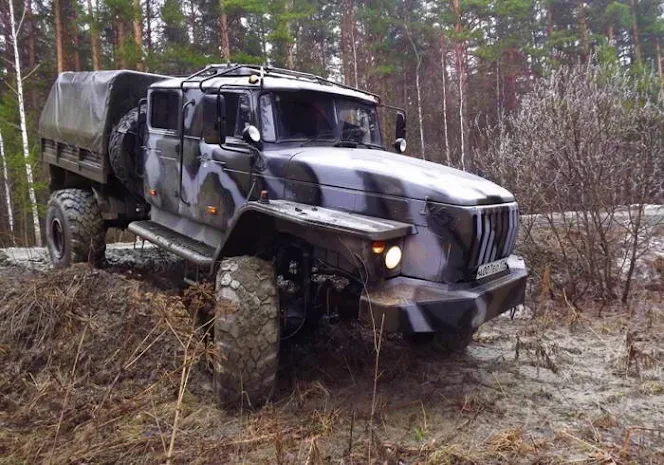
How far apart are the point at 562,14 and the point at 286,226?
2576cm

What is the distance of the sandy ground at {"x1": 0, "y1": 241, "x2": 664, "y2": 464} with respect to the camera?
10.3 ft

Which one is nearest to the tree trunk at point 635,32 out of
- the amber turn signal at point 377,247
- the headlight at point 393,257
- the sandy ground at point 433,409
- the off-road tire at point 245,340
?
the sandy ground at point 433,409

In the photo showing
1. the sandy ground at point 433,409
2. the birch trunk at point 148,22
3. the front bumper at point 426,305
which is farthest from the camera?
the birch trunk at point 148,22

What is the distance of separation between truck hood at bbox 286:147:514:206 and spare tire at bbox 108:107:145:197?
2.72 metres

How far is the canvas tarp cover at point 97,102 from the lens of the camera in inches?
259

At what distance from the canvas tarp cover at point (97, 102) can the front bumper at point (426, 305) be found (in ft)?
14.7

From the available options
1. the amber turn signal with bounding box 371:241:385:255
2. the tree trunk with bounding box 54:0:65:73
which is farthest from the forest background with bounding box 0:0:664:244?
the amber turn signal with bounding box 371:241:385:255

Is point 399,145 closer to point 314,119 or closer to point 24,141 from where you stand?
point 314,119

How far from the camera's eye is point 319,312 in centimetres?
436

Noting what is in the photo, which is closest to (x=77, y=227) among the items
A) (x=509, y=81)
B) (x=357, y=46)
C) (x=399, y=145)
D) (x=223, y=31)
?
(x=399, y=145)

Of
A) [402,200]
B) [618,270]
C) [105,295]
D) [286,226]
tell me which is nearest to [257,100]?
[286,226]

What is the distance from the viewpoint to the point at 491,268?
13.0ft

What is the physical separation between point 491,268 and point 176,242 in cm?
301

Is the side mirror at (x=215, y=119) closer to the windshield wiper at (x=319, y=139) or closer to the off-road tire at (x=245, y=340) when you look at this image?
the windshield wiper at (x=319, y=139)
